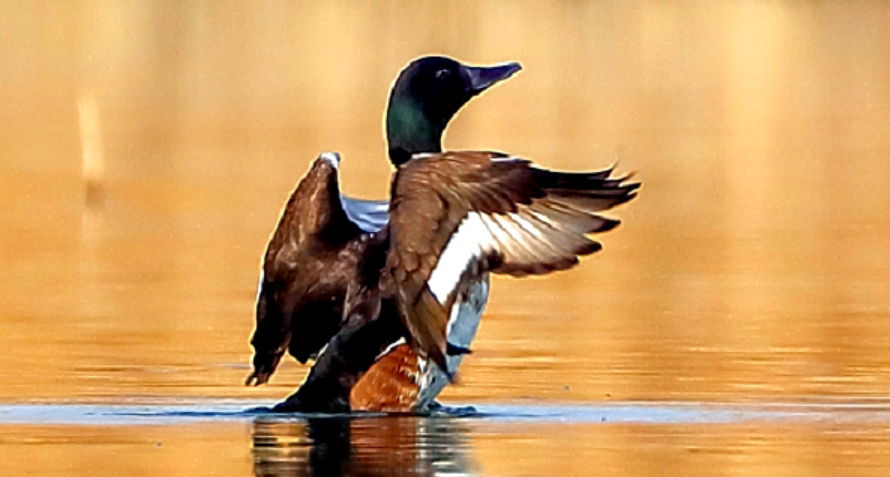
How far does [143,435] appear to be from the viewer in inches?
366

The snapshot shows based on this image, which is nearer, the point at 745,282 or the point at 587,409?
the point at 587,409

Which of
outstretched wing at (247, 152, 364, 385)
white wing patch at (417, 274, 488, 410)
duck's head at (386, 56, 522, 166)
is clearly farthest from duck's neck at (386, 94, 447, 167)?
white wing patch at (417, 274, 488, 410)

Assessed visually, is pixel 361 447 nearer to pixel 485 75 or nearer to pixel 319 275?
pixel 319 275

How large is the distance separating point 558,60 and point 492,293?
19620 millimetres

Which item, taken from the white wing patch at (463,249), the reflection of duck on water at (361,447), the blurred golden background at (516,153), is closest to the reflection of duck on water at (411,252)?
the white wing patch at (463,249)

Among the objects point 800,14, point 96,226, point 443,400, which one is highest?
point 443,400

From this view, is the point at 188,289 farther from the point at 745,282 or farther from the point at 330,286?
the point at 330,286

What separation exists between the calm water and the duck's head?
2.90 ft

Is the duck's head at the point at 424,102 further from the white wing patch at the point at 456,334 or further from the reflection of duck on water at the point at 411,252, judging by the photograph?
the white wing patch at the point at 456,334

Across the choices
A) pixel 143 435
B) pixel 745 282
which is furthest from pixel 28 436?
pixel 745 282

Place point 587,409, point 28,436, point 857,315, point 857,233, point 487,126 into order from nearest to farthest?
point 28,436 < point 587,409 < point 857,315 < point 857,233 < point 487,126

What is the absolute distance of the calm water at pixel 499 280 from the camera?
30.3 feet

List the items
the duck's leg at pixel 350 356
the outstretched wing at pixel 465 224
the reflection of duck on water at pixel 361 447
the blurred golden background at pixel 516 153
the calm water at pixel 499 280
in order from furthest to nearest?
the blurred golden background at pixel 516 153, the duck's leg at pixel 350 356, the outstretched wing at pixel 465 224, the calm water at pixel 499 280, the reflection of duck on water at pixel 361 447

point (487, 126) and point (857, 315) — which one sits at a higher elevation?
point (857, 315)
